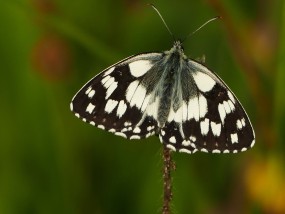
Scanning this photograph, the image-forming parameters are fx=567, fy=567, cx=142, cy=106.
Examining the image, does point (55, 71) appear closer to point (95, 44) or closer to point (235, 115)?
point (95, 44)

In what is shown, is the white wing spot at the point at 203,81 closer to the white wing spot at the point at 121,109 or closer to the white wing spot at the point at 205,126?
the white wing spot at the point at 205,126

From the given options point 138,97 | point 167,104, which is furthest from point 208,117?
point 138,97

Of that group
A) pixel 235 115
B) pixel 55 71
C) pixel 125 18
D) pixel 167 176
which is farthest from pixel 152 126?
pixel 125 18

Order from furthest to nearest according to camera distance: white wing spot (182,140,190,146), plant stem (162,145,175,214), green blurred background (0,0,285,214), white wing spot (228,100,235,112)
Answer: green blurred background (0,0,285,214)
white wing spot (228,100,235,112)
white wing spot (182,140,190,146)
plant stem (162,145,175,214)

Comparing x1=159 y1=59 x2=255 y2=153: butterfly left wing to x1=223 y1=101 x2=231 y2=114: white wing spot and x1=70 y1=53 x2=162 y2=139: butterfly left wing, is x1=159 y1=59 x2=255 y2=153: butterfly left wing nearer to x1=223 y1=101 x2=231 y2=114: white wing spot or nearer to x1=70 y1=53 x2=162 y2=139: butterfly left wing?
x1=223 y1=101 x2=231 y2=114: white wing spot

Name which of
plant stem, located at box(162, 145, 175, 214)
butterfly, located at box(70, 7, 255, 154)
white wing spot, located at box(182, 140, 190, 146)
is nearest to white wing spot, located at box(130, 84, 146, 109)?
butterfly, located at box(70, 7, 255, 154)

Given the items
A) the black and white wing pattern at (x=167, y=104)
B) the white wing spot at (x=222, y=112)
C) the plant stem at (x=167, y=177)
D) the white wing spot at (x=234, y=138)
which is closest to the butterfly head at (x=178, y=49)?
the black and white wing pattern at (x=167, y=104)

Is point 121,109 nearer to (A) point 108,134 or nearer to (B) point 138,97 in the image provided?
(B) point 138,97
